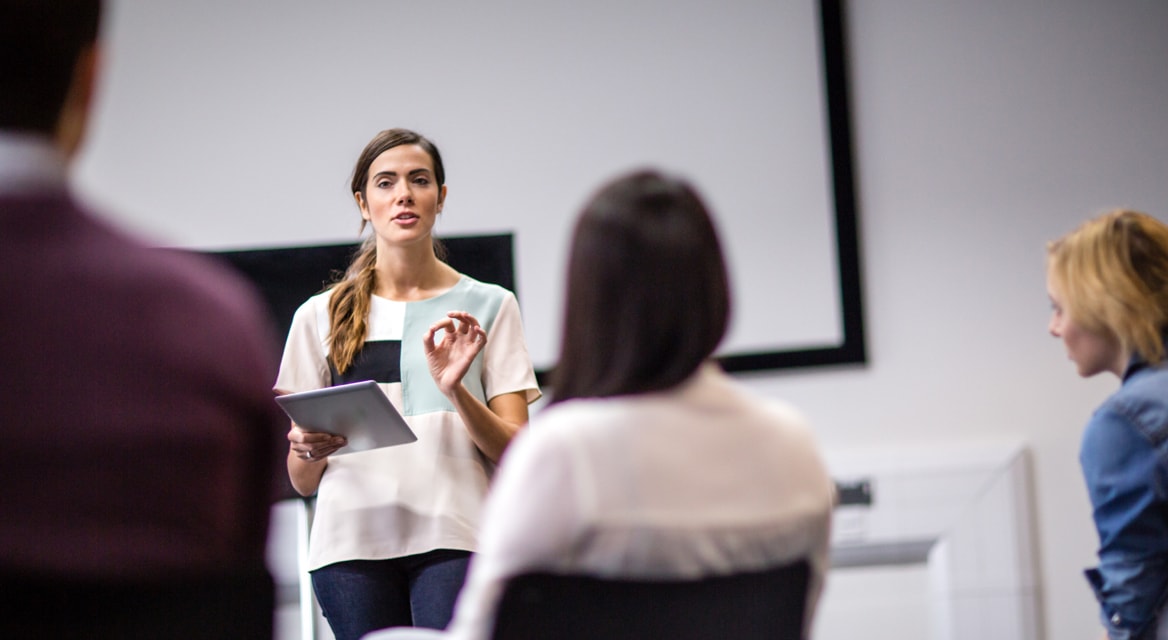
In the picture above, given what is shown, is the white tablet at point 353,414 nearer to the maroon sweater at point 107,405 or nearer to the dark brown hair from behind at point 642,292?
the dark brown hair from behind at point 642,292

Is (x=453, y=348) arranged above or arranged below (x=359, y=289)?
below

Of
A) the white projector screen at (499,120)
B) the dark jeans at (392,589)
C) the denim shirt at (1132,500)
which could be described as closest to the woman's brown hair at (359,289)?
the dark jeans at (392,589)

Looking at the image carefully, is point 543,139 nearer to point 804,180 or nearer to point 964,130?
point 804,180

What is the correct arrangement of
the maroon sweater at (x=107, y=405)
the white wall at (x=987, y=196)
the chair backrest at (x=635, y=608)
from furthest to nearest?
1. the white wall at (x=987, y=196)
2. the chair backrest at (x=635, y=608)
3. the maroon sweater at (x=107, y=405)

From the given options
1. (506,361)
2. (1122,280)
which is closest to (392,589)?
(506,361)

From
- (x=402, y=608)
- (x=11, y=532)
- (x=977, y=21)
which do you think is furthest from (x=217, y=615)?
(x=977, y=21)

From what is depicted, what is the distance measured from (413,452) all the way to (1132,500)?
4.05 feet

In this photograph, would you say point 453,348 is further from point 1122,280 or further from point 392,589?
point 1122,280

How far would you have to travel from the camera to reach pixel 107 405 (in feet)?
2.43

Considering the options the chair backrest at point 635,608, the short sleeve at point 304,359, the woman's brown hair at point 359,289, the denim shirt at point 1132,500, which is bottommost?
the denim shirt at point 1132,500

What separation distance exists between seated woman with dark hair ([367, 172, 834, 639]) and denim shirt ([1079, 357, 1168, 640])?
68 centimetres

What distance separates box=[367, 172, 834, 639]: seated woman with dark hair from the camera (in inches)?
38.5

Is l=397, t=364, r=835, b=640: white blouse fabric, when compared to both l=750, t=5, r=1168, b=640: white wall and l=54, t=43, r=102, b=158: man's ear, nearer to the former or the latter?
l=54, t=43, r=102, b=158: man's ear

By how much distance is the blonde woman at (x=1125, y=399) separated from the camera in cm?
156
